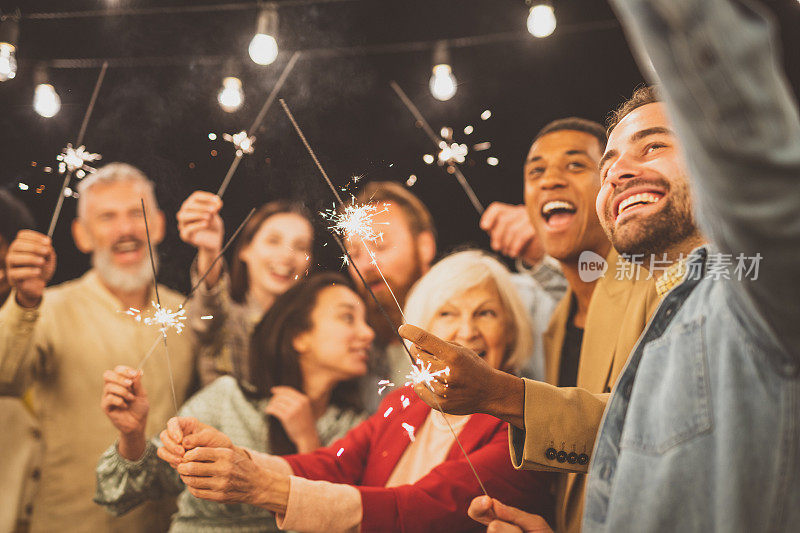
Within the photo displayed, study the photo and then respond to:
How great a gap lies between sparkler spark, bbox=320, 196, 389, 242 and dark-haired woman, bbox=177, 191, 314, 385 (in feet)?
0.57

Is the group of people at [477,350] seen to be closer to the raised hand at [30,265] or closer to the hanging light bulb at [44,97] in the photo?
the raised hand at [30,265]

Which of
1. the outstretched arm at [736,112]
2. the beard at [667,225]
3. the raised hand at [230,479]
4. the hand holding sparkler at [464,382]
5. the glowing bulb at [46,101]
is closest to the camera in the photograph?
the outstretched arm at [736,112]

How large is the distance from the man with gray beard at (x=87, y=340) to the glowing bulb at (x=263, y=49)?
0.59 meters

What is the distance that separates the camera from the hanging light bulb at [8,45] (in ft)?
6.91

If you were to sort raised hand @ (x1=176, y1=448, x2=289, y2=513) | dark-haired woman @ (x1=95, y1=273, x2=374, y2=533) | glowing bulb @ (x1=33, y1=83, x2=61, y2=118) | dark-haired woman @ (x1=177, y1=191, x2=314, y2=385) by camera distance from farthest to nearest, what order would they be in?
glowing bulb @ (x1=33, y1=83, x2=61, y2=118), dark-haired woman @ (x1=177, y1=191, x2=314, y2=385), dark-haired woman @ (x1=95, y1=273, x2=374, y2=533), raised hand @ (x1=176, y1=448, x2=289, y2=513)

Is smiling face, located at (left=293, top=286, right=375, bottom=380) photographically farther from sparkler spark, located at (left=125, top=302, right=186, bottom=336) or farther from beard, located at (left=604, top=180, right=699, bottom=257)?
beard, located at (left=604, top=180, right=699, bottom=257)

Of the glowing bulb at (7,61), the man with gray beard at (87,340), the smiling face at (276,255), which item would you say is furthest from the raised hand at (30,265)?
the smiling face at (276,255)

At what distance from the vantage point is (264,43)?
199 cm

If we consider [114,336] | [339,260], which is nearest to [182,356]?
[114,336]

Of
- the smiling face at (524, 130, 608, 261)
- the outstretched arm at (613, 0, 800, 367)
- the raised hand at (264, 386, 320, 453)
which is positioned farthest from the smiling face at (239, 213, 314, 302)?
the outstretched arm at (613, 0, 800, 367)

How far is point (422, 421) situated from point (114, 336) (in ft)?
3.60

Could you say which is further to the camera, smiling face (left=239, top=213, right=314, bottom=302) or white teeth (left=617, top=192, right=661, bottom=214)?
smiling face (left=239, top=213, right=314, bottom=302)

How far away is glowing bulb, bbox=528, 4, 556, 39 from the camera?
6.33 ft

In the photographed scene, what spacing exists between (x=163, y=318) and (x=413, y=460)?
102 cm
